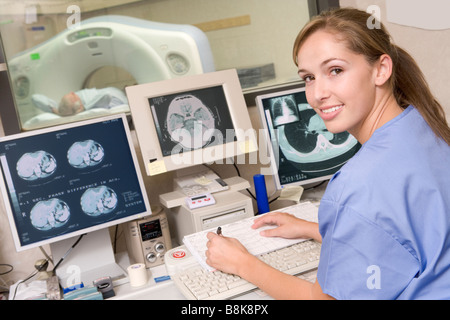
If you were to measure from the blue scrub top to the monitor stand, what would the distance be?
2.83ft

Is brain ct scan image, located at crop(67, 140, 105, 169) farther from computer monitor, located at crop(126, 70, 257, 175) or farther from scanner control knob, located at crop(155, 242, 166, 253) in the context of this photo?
scanner control knob, located at crop(155, 242, 166, 253)

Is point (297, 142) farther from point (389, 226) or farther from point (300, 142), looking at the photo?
point (389, 226)

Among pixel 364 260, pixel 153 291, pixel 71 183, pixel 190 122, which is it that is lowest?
pixel 153 291

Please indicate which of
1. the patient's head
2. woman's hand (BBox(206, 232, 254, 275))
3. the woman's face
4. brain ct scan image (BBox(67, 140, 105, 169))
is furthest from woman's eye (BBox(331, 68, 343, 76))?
the patient's head

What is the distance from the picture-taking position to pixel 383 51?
103cm

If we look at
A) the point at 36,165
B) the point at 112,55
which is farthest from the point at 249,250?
the point at 112,55

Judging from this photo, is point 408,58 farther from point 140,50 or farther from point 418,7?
point 140,50

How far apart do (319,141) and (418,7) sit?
94cm

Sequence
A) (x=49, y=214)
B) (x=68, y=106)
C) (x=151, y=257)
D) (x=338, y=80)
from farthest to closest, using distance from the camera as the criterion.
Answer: (x=68, y=106)
(x=151, y=257)
(x=49, y=214)
(x=338, y=80)

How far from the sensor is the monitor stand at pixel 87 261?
1543 mm

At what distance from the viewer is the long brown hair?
1.01 metres

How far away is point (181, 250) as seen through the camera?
4.75 feet
